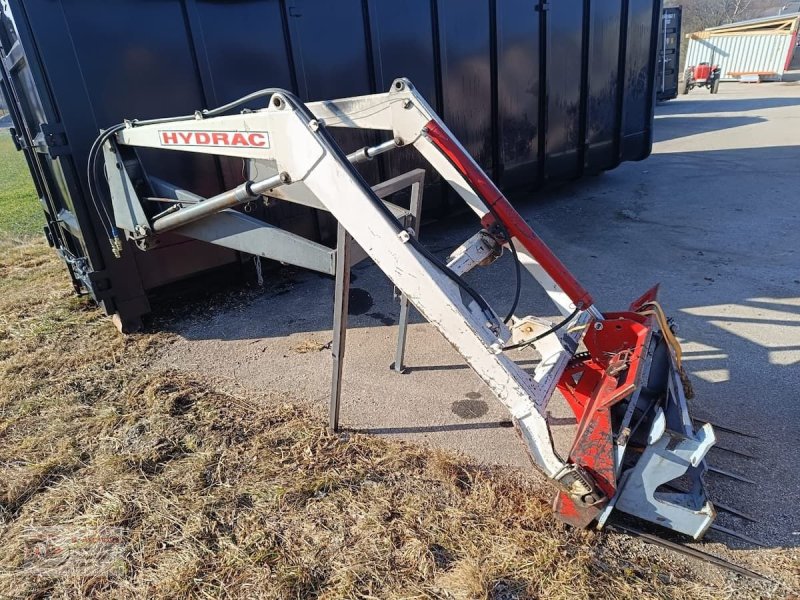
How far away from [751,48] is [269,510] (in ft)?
91.8

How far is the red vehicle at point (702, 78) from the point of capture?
67.5ft

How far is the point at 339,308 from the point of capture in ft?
9.21

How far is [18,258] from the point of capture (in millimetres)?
6562

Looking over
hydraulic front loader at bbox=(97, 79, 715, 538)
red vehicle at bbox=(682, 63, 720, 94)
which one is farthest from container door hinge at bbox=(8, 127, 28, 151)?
red vehicle at bbox=(682, 63, 720, 94)

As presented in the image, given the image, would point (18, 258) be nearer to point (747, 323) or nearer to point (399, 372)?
point (399, 372)

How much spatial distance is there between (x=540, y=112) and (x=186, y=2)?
4200 millimetres

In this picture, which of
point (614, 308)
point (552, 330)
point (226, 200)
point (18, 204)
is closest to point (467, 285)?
point (552, 330)

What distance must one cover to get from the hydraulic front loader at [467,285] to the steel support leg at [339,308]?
0.01 meters

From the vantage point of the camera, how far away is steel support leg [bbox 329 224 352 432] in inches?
104

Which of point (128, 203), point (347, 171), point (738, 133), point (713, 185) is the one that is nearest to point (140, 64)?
point (128, 203)

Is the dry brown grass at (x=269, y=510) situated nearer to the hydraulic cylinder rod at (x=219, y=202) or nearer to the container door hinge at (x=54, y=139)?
the hydraulic cylinder rod at (x=219, y=202)

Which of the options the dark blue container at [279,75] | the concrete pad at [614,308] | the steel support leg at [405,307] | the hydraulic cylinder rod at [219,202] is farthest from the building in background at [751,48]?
the hydraulic cylinder rod at [219,202]

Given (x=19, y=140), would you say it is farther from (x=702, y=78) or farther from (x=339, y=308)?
(x=702, y=78)

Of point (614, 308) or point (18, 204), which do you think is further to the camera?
point (18, 204)
